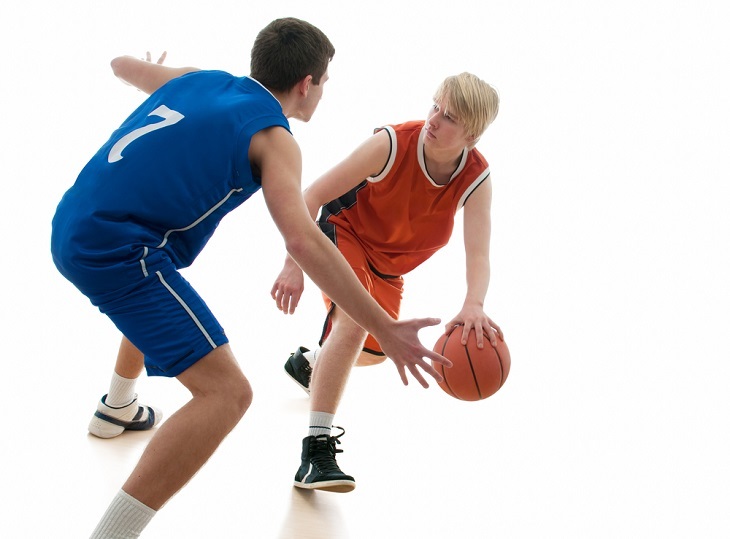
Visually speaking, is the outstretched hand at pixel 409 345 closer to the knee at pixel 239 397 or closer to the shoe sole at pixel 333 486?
the knee at pixel 239 397

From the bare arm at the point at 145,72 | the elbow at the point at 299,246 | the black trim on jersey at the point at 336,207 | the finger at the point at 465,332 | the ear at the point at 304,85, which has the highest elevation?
the black trim on jersey at the point at 336,207

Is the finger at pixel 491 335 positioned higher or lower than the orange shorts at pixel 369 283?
lower

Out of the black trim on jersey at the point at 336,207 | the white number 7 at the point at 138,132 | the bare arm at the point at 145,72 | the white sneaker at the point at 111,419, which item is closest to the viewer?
the white number 7 at the point at 138,132

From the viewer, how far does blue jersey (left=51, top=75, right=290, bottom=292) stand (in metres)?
1.82

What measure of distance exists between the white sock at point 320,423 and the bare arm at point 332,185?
A: 12.2 inches

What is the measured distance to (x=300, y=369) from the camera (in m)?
3.38

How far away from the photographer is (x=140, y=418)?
9.23 feet

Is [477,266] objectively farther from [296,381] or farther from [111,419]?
[111,419]

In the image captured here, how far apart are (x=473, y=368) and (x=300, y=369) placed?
3.69 feet

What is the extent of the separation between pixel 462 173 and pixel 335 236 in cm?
44

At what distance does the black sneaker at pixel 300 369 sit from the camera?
11.1 feet

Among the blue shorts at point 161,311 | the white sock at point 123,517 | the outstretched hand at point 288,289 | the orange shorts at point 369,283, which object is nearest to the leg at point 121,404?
the outstretched hand at point 288,289

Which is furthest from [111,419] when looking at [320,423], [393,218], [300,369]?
[393,218]

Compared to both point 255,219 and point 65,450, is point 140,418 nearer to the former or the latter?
point 65,450
